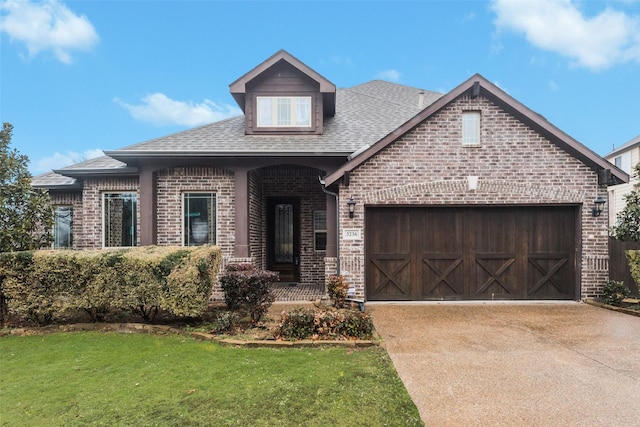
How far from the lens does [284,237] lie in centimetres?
1134

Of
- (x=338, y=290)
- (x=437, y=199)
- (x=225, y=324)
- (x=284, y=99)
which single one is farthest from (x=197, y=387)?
(x=284, y=99)

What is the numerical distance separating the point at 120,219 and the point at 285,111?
17.8ft

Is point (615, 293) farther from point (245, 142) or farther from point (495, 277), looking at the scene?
point (245, 142)

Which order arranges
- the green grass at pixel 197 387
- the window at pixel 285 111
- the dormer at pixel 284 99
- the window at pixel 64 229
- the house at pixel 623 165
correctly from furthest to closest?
1. the house at pixel 623 165
2. the window at pixel 64 229
3. the window at pixel 285 111
4. the dormer at pixel 284 99
5. the green grass at pixel 197 387

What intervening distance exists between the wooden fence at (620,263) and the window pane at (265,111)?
377 inches

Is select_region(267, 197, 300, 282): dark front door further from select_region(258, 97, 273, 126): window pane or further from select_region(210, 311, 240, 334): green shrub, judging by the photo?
select_region(210, 311, 240, 334): green shrub

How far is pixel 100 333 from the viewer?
6277mm

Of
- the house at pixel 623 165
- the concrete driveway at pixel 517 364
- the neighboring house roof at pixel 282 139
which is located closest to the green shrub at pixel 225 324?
the concrete driveway at pixel 517 364

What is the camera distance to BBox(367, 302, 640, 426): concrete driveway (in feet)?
11.2

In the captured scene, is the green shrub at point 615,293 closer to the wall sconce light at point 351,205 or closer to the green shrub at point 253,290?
the wall sconce light at point 351,205

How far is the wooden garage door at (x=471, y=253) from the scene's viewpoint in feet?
27.6

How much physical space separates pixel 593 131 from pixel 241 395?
33.2 m

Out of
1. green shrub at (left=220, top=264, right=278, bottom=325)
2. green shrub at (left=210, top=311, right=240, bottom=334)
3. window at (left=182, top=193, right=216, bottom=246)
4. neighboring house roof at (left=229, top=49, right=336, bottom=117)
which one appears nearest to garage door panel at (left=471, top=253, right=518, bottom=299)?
green shrub at (left=220, top=264, right=278, bottom=325)

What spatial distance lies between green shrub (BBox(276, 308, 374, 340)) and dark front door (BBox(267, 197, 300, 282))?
5.61m
